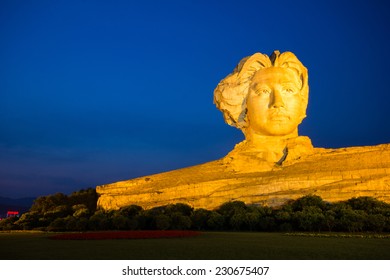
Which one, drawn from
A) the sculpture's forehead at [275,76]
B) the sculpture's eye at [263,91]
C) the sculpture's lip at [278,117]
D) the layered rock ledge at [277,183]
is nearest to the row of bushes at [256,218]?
the layered rock ledge at [277,183]

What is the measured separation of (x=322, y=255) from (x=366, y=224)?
29.5ft

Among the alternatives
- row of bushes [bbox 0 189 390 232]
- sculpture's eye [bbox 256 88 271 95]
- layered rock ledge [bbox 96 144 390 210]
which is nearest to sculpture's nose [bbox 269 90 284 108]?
sculpture's eye [bbox 256 88 271 95]

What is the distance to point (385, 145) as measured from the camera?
80.8 feet

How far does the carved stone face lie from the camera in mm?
27562

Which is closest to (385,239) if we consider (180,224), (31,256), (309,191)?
(309,191)

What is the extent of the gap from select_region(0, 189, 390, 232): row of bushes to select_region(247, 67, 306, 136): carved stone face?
680 centimetres

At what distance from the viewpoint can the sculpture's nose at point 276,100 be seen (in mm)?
27219

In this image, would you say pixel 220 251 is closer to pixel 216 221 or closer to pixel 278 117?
pixel 216 221

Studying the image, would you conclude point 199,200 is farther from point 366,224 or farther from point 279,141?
point 366,224

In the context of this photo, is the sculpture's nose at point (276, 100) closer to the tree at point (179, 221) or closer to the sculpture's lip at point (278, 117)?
the sculpture's lip at point (278, 117)

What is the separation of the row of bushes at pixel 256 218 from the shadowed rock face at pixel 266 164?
4.48 feet

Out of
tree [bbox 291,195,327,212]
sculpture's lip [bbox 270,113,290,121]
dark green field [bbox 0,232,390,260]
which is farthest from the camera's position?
sculpture's lip [bbox 270,113,290,121]

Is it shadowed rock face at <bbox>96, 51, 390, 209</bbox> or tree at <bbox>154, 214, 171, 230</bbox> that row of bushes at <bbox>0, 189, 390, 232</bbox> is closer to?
tree at <bbox>154, 214, 171, 230</bbox>

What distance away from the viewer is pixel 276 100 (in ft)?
89.6
